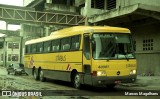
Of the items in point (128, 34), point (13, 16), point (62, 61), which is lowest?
point (62, 61)

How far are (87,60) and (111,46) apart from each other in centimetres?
145

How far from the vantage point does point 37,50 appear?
2777 centimetres

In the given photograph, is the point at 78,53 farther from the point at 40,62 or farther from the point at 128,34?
the point at 40,62

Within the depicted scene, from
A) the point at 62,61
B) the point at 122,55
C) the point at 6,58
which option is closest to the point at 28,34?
the point at 6,58

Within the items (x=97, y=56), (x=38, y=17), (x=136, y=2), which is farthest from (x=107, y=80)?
(x=38, y=17)

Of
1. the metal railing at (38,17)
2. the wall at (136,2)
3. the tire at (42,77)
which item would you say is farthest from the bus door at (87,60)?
the metal railing at (38,17)

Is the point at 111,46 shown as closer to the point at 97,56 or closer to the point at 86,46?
the point at 97,56

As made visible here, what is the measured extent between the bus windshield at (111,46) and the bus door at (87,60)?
1.75 ft

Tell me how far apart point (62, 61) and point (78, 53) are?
8.60ft

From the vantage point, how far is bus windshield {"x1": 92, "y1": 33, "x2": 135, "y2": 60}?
17.8 metres

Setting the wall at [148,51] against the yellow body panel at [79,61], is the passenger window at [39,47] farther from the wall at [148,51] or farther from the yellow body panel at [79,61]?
the wall at [148,51]

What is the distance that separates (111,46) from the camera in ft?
58.7

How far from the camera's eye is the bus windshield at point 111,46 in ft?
58.3

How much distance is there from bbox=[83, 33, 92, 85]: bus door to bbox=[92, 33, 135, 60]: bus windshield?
21.1 inches
